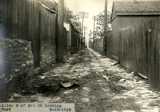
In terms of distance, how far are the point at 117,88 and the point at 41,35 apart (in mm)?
5073

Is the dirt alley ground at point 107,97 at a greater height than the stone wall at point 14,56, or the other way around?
the stone wall at point 14,56

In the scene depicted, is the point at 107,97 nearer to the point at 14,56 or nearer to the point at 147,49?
the point at 14,56

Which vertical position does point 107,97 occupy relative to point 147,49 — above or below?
below

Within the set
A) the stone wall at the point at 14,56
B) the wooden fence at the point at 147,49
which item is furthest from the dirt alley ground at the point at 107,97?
the stone wall at the point at 14,56

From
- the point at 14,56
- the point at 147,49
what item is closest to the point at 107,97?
the point at 14,56

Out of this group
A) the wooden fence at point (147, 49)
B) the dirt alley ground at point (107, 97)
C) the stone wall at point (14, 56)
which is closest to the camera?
the dirt alley ground at point (107, 97)

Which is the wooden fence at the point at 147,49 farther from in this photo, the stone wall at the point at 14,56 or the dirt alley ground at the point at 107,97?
the stone wall at the point at 14,56

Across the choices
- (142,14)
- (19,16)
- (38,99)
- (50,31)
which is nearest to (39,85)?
(38,99)

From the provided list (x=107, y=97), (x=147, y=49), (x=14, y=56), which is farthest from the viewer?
(x=147, y=49)

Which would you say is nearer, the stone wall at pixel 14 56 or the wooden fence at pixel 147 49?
the stone wall at pixel 14 56

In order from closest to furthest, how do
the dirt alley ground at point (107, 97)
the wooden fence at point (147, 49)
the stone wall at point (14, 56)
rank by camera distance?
the dirt alley ground at point (107, 97), the stone wall at point (14, 56), the wooden fence at point (147, 49)

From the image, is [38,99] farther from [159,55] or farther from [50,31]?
[50,31]

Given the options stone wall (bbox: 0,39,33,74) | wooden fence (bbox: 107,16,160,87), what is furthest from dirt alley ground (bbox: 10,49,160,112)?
stone wall (bbox: 0,39,33,74)

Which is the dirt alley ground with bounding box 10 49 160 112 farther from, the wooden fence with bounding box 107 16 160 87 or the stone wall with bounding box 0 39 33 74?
the stone wall with bounding box 0 39 33 74
